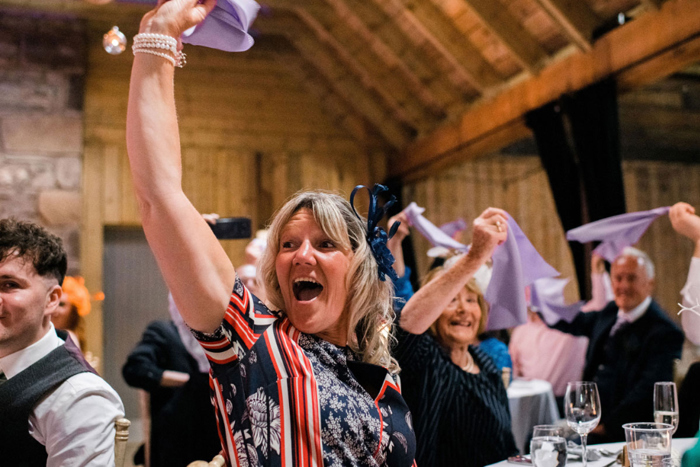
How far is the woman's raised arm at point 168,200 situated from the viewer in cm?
94

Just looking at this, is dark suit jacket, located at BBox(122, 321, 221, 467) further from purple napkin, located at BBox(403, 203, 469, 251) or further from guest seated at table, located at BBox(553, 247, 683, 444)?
guest seated at table, located at BBox(553, 247, 683, 444)

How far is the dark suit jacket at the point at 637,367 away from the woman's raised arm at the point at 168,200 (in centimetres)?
316

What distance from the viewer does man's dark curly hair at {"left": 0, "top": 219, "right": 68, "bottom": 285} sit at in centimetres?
173

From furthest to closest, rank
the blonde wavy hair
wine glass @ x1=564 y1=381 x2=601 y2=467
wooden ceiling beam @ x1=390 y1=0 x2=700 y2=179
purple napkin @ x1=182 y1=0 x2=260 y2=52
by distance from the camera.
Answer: wooden ceiling beam @ x1=390 y1=0 x2=700 y2=179
wine glass @ x1=564 y1=381 x2=601 y2=467
the blonde wavy hair
purple napkin @ x1=182 y1=0 x2=260 y2=52

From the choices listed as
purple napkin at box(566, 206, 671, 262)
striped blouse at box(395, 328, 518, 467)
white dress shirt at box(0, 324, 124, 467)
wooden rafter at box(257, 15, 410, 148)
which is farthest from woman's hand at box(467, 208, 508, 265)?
wooden rafter at box(257, 15, 410, 148)

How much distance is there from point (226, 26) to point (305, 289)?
490 millimetres

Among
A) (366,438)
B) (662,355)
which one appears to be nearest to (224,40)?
(366,438)

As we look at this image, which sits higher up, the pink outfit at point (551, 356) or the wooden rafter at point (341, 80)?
the wooden rafter at point (341, 80)

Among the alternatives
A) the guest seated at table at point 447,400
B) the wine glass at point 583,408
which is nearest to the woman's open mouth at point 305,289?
the guest seated at table at point 447,400

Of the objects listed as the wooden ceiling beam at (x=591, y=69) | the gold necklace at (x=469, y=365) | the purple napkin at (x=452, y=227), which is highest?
the wooden ceiling beam at (x=591, y=69)

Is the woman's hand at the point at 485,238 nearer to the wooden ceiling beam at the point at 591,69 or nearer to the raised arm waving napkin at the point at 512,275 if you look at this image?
the raised arm waving napkin at the point at 512,275

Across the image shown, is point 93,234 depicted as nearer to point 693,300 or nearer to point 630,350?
point 630,350

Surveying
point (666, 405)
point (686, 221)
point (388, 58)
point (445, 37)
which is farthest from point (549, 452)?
point (388, 58)

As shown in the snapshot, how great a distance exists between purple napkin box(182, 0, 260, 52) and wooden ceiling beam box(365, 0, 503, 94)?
4881 mm
